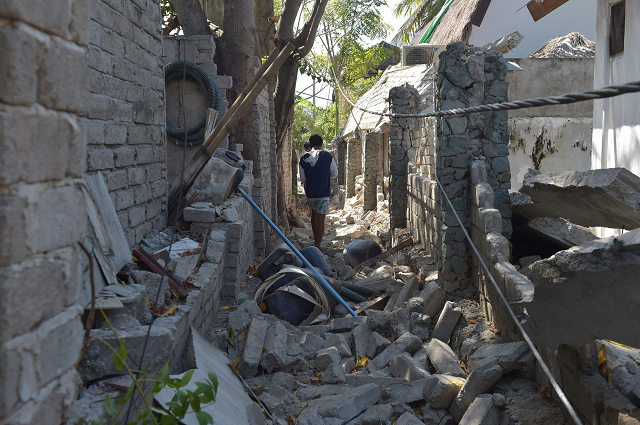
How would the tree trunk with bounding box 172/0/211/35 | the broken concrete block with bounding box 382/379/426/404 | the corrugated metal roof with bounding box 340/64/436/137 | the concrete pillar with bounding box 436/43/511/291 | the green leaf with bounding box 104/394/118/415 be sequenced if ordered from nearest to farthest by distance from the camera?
the green leaf with bounding box 104/394/118/415, the broken concrete block with bounding box 382/379/426/404, the concrete pillar with bounding box 436/43/511/291, the tree trunk with bounding box 172/0/211/35, the corrugated metal roof with bounding box 340/64/436/137

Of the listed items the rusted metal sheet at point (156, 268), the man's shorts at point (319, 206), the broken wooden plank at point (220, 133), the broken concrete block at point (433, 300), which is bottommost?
the broken concrete block at point (433, 300)

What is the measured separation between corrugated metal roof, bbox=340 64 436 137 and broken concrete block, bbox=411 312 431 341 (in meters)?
6.85

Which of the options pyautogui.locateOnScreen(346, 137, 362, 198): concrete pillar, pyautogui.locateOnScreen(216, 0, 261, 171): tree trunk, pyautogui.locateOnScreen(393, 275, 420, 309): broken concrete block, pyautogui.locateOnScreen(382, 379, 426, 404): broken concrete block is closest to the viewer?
pyautogui.locateOnScreen(382, 379, 426, 404): broken concrete block

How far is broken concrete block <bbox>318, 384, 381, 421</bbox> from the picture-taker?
339 centimetres

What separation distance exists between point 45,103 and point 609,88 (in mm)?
1730

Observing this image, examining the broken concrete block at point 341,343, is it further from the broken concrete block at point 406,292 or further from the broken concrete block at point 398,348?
the broken concrete block at point 406,292

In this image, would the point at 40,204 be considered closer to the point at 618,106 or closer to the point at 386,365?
the point at 386,365

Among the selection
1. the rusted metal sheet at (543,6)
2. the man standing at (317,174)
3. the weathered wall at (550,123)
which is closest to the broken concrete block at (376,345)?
the man standing at (317,174)

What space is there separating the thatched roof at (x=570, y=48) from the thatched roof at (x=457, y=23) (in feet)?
7.06

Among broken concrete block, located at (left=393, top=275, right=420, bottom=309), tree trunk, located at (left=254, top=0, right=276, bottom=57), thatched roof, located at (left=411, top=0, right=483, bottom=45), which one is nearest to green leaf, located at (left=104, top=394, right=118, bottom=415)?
broken concrete block, located at (left=393, top=275, right=420, bottom=309)

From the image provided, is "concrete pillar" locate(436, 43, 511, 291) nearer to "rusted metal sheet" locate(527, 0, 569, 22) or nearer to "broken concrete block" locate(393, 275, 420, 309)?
"broken concrete block" locate(393, 275, 420, 309)

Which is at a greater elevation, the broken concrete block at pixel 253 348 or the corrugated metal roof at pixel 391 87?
the corrugated metal roof at pixel 391 87

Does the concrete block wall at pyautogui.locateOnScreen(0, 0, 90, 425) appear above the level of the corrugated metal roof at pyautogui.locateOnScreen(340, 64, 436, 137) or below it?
below

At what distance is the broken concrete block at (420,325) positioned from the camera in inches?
194
